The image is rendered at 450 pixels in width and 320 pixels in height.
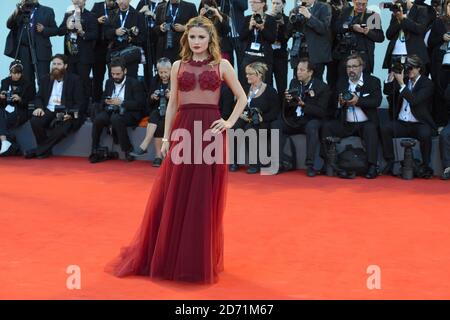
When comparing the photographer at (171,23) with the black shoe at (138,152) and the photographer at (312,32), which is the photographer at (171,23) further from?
Answer: the photographer at (312,32)

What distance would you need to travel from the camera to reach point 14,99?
891 cm

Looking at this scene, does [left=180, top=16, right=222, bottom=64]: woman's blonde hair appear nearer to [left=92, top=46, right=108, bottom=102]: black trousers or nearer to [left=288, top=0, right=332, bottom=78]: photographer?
[left=288, top=0, right=332, bottom=78]: photographer

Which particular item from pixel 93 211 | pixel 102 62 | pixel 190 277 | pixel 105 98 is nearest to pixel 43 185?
pixel 93 211

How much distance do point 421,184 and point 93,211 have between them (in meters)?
3.11

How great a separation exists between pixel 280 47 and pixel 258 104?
94 centimetres

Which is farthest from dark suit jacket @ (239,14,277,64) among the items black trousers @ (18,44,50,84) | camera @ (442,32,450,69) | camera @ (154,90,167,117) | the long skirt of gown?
the long skirt of gown

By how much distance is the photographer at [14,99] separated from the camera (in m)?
8.95

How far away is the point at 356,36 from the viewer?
8.00 m

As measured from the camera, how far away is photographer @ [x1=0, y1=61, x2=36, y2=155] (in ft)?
29.3

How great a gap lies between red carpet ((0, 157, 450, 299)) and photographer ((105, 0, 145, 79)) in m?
Answer: 1.49

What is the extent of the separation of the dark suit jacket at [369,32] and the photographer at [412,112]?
0.45 metres

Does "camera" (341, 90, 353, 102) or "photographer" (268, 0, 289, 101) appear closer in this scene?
"camera" (341, 90, 353, 102)

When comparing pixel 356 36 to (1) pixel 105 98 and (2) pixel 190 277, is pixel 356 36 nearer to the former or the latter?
(1) pixel 105 98

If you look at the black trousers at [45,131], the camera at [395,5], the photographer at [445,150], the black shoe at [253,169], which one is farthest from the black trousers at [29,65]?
the photographer at [445,150]
